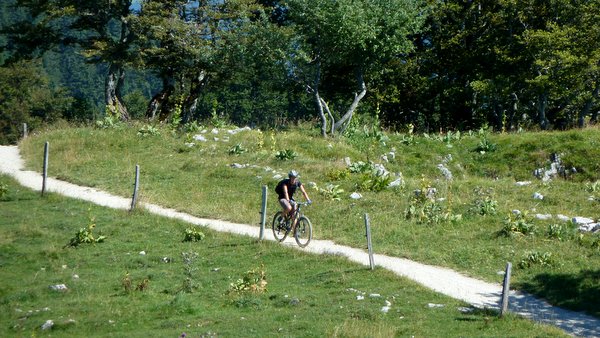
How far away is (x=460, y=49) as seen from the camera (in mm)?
37875

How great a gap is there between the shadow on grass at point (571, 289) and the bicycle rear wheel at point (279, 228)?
6336 mm

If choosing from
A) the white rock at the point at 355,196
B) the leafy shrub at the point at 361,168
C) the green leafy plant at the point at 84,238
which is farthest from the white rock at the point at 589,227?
the green leafy plant at the point at 84,238

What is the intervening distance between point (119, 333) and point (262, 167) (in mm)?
14912

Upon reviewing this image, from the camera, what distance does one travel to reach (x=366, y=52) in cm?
3319

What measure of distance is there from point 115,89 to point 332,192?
1938cm

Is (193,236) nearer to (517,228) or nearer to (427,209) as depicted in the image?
(427,209)

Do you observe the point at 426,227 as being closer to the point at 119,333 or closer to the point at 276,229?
the point at 276,229

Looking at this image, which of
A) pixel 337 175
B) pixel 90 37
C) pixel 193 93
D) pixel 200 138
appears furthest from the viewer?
pixel 193 93

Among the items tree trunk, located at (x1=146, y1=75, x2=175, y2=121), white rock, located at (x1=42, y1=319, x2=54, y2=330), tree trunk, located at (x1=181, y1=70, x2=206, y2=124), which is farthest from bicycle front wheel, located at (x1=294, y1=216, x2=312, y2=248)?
tree trunk, located at (x1=146, y1=75, x2=175, y2=121)

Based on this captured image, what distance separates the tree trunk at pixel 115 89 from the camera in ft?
115

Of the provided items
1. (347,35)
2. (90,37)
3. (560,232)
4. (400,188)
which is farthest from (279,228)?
(90,37)

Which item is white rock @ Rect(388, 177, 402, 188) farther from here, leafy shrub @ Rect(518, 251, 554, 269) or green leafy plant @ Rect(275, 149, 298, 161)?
leafy shrub @ Rect(518, 251, 554, 269)

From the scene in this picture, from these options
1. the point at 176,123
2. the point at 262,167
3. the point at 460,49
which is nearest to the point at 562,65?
the point at 460,49

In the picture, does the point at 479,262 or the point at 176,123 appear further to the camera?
the point at 176,123
